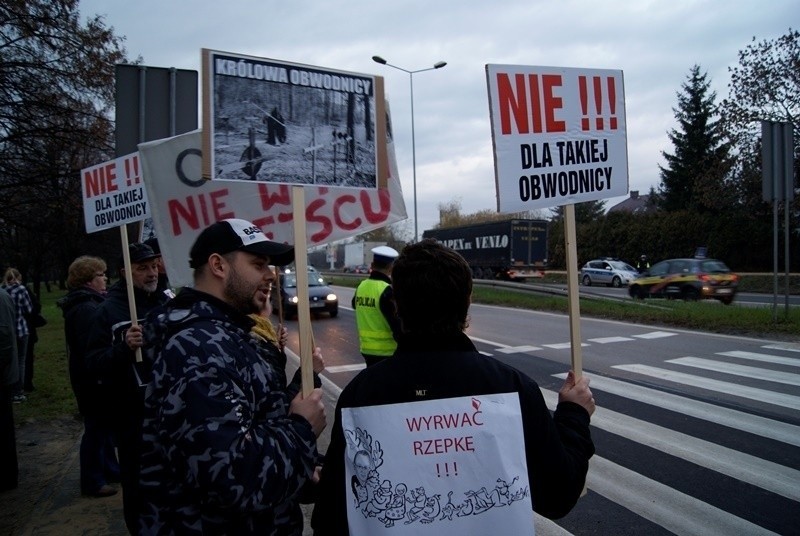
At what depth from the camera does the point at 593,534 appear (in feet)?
12.6

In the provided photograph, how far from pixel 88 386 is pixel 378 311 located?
2284 millimetres

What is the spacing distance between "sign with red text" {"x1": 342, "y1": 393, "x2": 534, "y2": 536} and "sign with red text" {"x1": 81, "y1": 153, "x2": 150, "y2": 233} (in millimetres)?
3151

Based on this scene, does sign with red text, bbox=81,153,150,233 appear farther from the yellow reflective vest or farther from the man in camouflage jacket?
the man in camouflage jacket

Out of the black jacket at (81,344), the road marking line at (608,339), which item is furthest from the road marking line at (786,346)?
the black jacket at (81,344)

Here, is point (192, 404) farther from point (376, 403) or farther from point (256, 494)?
point (376, 403)

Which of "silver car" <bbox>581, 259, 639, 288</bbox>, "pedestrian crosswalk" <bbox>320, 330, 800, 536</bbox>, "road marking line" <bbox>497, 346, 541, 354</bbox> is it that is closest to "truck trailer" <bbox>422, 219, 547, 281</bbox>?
"silver car" <bbox>581, 259, 639, 288</bbox>

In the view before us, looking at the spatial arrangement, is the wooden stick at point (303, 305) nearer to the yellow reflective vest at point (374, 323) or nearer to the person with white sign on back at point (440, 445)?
the person with white sign on back at point (440, 445)

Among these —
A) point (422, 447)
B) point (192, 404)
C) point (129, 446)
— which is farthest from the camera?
point (129, 446)

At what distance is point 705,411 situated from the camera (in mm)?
6605

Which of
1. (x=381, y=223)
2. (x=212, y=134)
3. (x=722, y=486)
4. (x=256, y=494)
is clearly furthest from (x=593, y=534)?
(x=212, y=134)

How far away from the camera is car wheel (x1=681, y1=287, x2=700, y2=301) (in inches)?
806

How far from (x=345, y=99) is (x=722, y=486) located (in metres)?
4.14

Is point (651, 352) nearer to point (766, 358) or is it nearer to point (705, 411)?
point (766, 358)

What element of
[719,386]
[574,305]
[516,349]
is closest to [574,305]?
[574,305]
